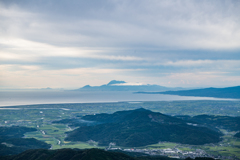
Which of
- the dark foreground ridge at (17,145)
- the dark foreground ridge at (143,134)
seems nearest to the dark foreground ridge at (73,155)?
the dark foreground ridge at (17,145)

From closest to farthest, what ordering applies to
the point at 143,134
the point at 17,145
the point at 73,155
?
the point at 73,155 < the point at 17,145 < the point at 143,134

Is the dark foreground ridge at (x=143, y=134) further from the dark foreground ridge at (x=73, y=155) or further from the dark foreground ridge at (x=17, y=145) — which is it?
the dark foreground ridge at (x=73, y=155)

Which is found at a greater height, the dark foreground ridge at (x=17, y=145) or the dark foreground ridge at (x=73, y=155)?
the dark foreground ridge at (x=73, y=155)

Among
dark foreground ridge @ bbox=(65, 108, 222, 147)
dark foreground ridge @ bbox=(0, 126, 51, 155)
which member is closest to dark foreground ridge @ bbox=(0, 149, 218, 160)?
dark foreground ridge @ bbox=(0, 126, 51, 155)

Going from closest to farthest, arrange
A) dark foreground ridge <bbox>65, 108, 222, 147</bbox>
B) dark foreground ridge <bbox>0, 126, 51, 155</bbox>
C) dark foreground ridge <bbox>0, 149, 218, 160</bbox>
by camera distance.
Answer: dark foreground ridge <bbox>0, 149, 218, 160</bbox> → dark foreground ridge <bbox>0, 126, 51, 155</bbox> → dark foreground ridge <bbox>65, 108, 222, 147</bbox>

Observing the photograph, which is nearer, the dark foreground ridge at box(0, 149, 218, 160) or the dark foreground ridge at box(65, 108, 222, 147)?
the dark foreground ridge at box(0, 149, 218, 160)

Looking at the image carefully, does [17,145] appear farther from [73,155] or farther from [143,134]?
[143,134]

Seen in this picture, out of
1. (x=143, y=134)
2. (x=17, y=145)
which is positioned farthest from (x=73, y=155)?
(x=143, y=134)

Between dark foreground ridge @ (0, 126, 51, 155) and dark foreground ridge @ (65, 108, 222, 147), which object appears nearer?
dark foreground ridge @ (0, 126, 51, 155)

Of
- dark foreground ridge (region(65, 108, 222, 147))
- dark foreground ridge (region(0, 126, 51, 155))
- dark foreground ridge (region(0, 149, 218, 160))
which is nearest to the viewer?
dark foreground ridge (region(0, 149, 218, 160))

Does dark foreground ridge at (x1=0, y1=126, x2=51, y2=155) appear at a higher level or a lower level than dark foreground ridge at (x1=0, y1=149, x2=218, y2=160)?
lower

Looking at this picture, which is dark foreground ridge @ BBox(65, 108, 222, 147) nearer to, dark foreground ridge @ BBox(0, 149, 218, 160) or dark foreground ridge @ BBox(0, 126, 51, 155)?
dark foreground ridge @ BBox(0, 126, 51, 155)

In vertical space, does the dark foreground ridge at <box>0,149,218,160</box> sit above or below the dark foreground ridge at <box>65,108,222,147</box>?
above
